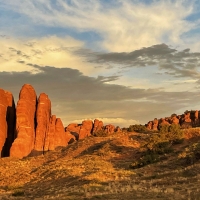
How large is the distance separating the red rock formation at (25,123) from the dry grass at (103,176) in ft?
11.8

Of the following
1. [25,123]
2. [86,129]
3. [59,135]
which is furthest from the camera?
[86,129]

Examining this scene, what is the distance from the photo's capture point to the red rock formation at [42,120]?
6612 centimetres

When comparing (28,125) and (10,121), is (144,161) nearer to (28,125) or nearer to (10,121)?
(28,125)

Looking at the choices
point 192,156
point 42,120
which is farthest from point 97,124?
point 192,156

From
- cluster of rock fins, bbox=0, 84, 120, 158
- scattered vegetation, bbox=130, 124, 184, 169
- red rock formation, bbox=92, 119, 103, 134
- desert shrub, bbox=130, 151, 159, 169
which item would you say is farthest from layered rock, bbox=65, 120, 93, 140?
desert shrub, bbox=130, 151, 159, 169

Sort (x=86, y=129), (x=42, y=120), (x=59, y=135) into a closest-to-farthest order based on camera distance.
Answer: (x=42, y=120) → (x=59, y=135) → (x=86, y=129)

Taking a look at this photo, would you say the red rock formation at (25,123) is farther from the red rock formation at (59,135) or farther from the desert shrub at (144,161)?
the desert shrub at (144,161)

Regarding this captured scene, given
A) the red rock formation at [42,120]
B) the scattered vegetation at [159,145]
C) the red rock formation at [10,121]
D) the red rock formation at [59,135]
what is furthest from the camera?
the red rock formation at [59,135]

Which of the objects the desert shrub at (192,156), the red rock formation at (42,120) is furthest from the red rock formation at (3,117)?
the desert shrub at (192,156)

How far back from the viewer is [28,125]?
212ft

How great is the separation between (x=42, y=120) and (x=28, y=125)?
455cm

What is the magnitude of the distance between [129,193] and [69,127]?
87243mm

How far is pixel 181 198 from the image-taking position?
52.3 feet

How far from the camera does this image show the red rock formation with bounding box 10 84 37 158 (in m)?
Result: 60.2
